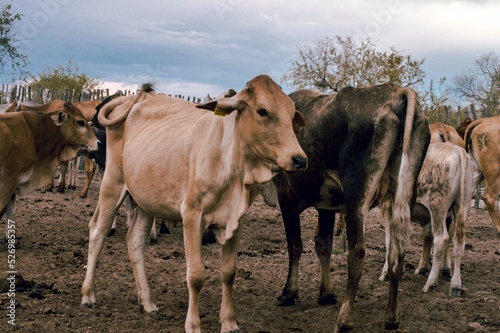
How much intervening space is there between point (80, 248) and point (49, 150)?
1.53 metres

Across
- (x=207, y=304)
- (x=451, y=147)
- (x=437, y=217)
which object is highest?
(x=451, y=147)

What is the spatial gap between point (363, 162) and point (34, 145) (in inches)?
197

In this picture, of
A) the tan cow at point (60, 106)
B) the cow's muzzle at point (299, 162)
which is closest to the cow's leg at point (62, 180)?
the tan cow at point (60, 106)

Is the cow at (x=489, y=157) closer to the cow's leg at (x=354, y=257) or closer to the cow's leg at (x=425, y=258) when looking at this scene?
the cow's leg at (x=425, y=258)

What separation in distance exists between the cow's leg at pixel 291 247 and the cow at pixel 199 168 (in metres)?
1.26

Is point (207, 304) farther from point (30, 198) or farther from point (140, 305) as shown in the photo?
point (30, 198)

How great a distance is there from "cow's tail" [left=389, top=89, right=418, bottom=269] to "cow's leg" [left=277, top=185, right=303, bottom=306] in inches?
50.7

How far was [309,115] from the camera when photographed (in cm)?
627

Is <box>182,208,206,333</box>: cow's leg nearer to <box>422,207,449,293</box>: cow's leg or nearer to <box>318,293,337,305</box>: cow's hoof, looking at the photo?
<box>318,293,337,305</box>: cow's hoof

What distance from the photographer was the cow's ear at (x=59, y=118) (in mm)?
8891

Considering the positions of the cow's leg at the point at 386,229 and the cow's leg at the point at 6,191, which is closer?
the cow's leg at the point at 386,229

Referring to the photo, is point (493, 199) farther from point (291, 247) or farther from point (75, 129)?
point (75, 129)

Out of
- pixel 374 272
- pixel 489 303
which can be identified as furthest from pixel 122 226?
pixel 489 303

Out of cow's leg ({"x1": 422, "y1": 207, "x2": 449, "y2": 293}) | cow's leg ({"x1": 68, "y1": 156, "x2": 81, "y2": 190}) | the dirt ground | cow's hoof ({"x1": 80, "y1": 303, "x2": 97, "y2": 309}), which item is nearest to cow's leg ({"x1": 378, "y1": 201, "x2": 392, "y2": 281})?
the dirt ground
